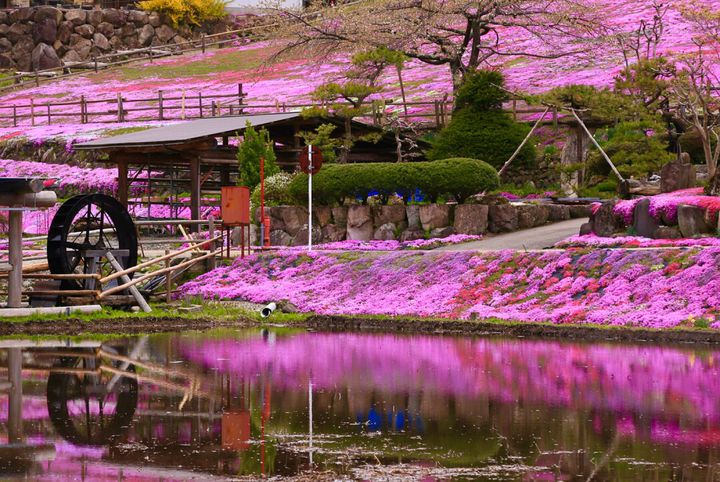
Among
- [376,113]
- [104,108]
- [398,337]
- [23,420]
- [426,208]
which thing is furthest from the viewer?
[104,108]

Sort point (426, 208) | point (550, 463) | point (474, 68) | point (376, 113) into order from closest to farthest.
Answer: point (550, 463) < point (426, 208) < point (474, 68) < point (376, 113)

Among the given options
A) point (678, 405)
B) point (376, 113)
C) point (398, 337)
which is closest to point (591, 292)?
point (398, 337)

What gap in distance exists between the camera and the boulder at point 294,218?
Result: 1299 inches

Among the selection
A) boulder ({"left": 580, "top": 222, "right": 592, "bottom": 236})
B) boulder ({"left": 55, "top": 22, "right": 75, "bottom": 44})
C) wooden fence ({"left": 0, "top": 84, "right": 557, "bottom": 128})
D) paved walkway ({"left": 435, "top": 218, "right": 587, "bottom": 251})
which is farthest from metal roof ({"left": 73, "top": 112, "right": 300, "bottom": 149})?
boulder ({"left": 55, "top": 22, "right": 75, "bottom": 44})

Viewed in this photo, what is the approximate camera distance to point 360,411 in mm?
12789

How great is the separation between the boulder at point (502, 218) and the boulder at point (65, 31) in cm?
5444

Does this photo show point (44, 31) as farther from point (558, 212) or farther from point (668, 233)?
point (668, 233)

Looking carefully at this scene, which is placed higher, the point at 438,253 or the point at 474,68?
the point at 474,68

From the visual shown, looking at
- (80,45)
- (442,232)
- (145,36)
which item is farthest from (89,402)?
(145,36)

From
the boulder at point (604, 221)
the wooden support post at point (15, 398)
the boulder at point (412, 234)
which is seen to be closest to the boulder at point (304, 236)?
the boulder at point (412, 234)

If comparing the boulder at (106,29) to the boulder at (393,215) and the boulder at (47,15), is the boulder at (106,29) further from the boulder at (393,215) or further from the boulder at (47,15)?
the boulder at (393,215)

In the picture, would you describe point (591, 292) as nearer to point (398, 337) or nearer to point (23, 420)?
point (398, 337)

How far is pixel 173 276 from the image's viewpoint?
90.0ft

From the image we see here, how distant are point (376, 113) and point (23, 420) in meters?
32.7
